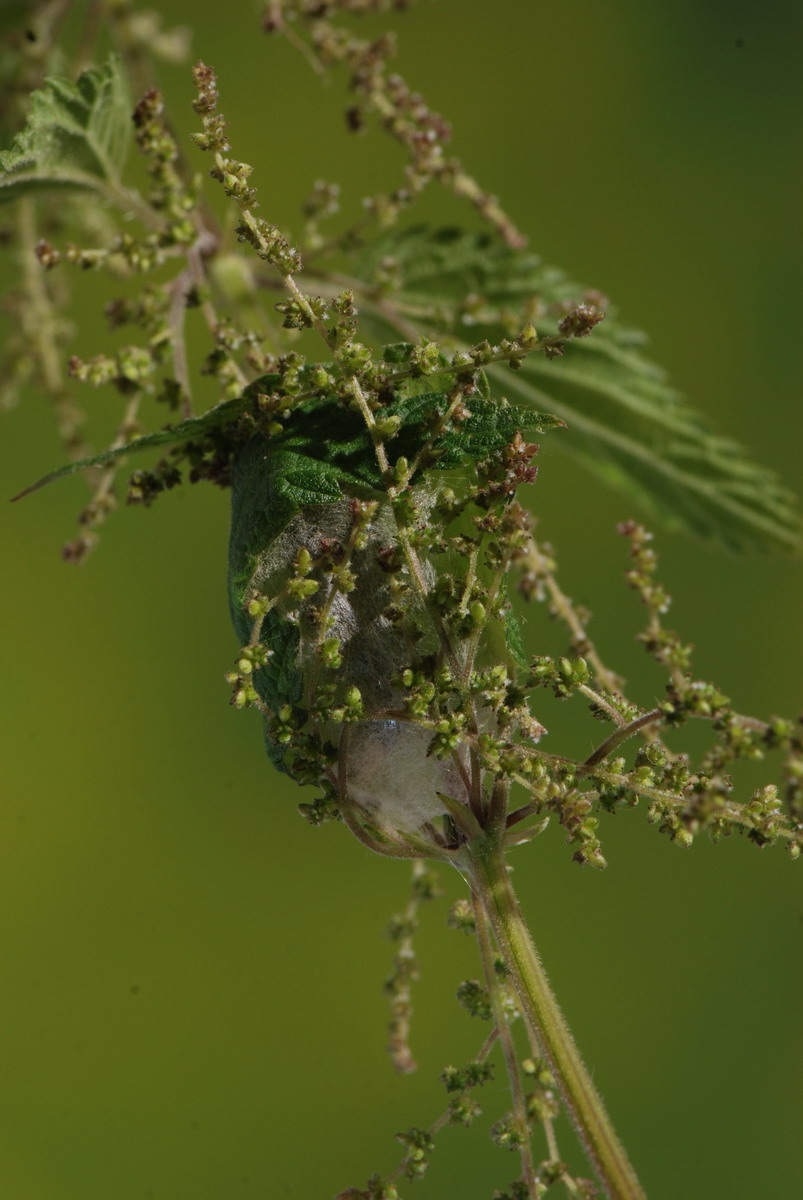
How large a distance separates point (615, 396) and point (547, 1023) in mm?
850

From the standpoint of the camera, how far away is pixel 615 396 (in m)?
1.41

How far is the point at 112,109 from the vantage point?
1.10 m

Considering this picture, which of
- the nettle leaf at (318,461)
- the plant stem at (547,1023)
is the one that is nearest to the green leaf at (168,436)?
the nettle leaf at (318,461)

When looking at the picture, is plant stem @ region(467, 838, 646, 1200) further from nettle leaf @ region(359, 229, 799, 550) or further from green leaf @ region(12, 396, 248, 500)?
nettle leaf @ region(359, 229, 799, 550)

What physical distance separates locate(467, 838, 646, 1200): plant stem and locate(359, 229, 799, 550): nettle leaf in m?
0.73

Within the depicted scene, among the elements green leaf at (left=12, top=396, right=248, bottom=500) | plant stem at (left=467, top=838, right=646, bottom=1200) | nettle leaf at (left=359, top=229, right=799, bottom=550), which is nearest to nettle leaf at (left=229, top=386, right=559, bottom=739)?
green leaf at (left=12, top=396, right=248, bottom=500)

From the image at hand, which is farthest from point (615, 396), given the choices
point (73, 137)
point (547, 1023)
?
point (547, 1023)

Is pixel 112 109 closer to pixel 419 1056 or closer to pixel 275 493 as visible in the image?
pixel 275 493

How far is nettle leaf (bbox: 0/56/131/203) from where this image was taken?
966 mm

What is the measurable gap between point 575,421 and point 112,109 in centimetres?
63

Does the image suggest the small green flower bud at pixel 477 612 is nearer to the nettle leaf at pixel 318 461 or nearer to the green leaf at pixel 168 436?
the nettle leaf at pixel 318 461

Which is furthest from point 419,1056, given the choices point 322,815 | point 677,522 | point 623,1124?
point 322,815

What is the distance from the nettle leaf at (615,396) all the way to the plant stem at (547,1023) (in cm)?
73

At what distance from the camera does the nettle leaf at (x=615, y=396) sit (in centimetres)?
140
